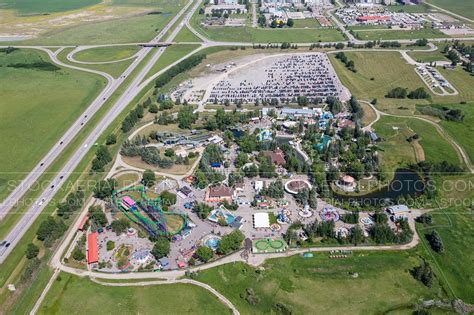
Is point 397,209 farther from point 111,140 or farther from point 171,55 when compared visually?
point 171,55

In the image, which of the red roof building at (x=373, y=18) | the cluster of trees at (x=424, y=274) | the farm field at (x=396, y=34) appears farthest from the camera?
the red roof building at (x=373, y=18)

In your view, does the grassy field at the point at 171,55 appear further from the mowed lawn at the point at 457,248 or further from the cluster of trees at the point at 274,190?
the mowed lawn at the point at 457,248

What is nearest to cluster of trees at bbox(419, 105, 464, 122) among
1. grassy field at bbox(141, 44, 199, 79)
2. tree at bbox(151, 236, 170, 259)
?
tree at bbox(151, 236, 170, 259)

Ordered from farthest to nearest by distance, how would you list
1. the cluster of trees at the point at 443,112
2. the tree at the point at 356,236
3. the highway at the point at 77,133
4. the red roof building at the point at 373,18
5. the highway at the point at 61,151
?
the red roof building at the point at 373,18 < the cluster of trees at the point at 443,112 < the highway at the point at 77,133 < the highway at the point at 61,151 < the tree at the point at 356,236

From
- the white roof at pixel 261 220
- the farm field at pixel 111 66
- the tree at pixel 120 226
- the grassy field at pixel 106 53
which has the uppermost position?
the grassy field at pixel 106 53

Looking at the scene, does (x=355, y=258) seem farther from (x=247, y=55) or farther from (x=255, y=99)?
(x=247, y=55)

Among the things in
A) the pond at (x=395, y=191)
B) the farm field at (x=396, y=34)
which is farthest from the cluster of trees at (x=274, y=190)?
the farm field at (x=396, y=34)

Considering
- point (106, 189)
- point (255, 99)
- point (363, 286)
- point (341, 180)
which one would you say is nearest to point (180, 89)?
point (255, 99)

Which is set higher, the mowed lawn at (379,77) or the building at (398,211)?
the mowed lawn at (379,77)

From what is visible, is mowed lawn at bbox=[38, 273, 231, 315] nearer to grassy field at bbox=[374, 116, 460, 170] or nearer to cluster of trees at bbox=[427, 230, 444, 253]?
cluster of trees at bbox=[427, 230, 444, 253]
